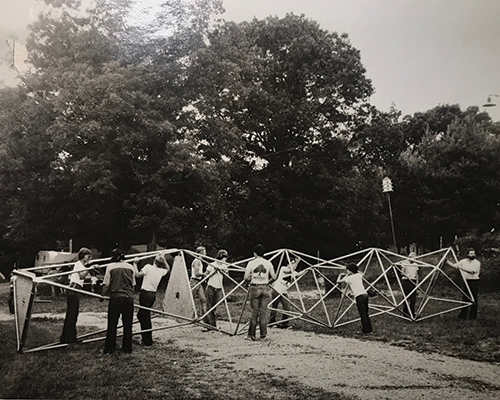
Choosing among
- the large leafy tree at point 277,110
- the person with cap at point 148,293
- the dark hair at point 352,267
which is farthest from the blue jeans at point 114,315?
the large leafy tree at point 277,110

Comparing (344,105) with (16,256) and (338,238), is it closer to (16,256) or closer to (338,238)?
(338,238)

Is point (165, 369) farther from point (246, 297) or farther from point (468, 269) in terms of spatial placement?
point (468, 269)

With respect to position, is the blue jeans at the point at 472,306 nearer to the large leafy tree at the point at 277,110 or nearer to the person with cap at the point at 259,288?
the person with cap at the point at 259,288

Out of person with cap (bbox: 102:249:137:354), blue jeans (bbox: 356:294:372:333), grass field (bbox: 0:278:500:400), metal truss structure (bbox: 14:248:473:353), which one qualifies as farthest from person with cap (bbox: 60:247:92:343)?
blue jeans (bbox: 356:294:372:333)

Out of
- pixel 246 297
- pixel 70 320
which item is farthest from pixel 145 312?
pixel 246 297

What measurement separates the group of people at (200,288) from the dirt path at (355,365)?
790mm

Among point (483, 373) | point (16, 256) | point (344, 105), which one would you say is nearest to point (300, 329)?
point (483, 373)

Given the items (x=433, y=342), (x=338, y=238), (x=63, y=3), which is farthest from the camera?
(x=338, y=238)

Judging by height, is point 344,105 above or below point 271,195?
above

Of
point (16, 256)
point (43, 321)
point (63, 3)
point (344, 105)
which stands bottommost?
point (43, 321)

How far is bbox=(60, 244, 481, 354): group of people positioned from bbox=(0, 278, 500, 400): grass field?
1.35ft

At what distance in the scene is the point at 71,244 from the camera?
658 inches

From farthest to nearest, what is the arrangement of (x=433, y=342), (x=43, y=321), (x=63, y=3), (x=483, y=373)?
1. (x=43, y=321)
2. (x=63, y=3)
3. (x=433, y=342)
4. (x=483, y=373)

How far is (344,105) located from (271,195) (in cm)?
775
